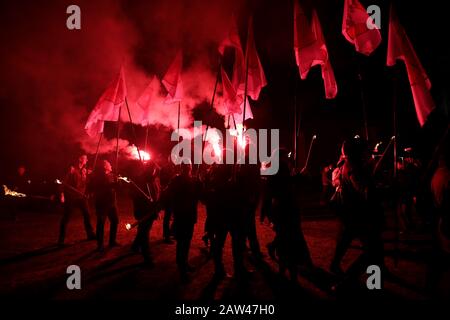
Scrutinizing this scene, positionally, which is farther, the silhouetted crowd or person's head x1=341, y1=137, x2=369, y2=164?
person's head x1=341, y1=137, x2=369, y2=164

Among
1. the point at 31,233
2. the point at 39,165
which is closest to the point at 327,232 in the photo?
the point at 31,233

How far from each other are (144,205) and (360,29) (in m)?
5.43

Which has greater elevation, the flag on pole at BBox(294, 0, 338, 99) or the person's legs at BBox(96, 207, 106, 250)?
the flag on pole at BBox(294, 0, 338, 99)

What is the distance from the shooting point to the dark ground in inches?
173

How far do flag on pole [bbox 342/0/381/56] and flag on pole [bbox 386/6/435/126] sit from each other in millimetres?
346

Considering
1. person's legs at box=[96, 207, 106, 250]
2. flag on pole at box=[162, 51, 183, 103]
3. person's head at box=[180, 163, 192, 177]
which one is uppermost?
flag on pole at box=[162, 51, 183, 103]

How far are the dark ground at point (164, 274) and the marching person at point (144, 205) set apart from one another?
1.17 feet

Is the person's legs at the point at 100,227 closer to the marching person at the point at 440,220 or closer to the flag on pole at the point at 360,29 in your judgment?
the marching person at the point at 440,220

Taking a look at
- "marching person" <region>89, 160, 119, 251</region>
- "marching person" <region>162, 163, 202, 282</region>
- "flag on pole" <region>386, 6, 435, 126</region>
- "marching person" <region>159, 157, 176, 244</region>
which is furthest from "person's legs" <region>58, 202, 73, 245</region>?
"flag on pole" <region>386, 6, 435, 126</region>

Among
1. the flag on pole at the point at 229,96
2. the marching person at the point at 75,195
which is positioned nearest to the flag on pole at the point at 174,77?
the flag on pole at the point at 229,96

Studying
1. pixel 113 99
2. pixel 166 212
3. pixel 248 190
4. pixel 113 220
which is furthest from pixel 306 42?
pixel 113 220

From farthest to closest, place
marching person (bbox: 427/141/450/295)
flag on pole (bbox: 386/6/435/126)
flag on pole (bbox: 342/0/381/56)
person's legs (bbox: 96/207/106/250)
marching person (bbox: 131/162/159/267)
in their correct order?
person's legs (bbox: 96/207/106/250) < marching person (bbox: 131/162/159/267) < flag on pole (bbox: 342/0/381/56) < flag on pole (bbox: 386/6/435/126) < marching person (bbox: 427/141/450/295)

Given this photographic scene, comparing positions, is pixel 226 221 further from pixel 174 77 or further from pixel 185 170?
pixel 174 77

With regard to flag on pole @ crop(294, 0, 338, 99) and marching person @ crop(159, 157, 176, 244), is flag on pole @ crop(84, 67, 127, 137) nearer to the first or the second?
marching person @ crop(159, 157, 176, 244)
